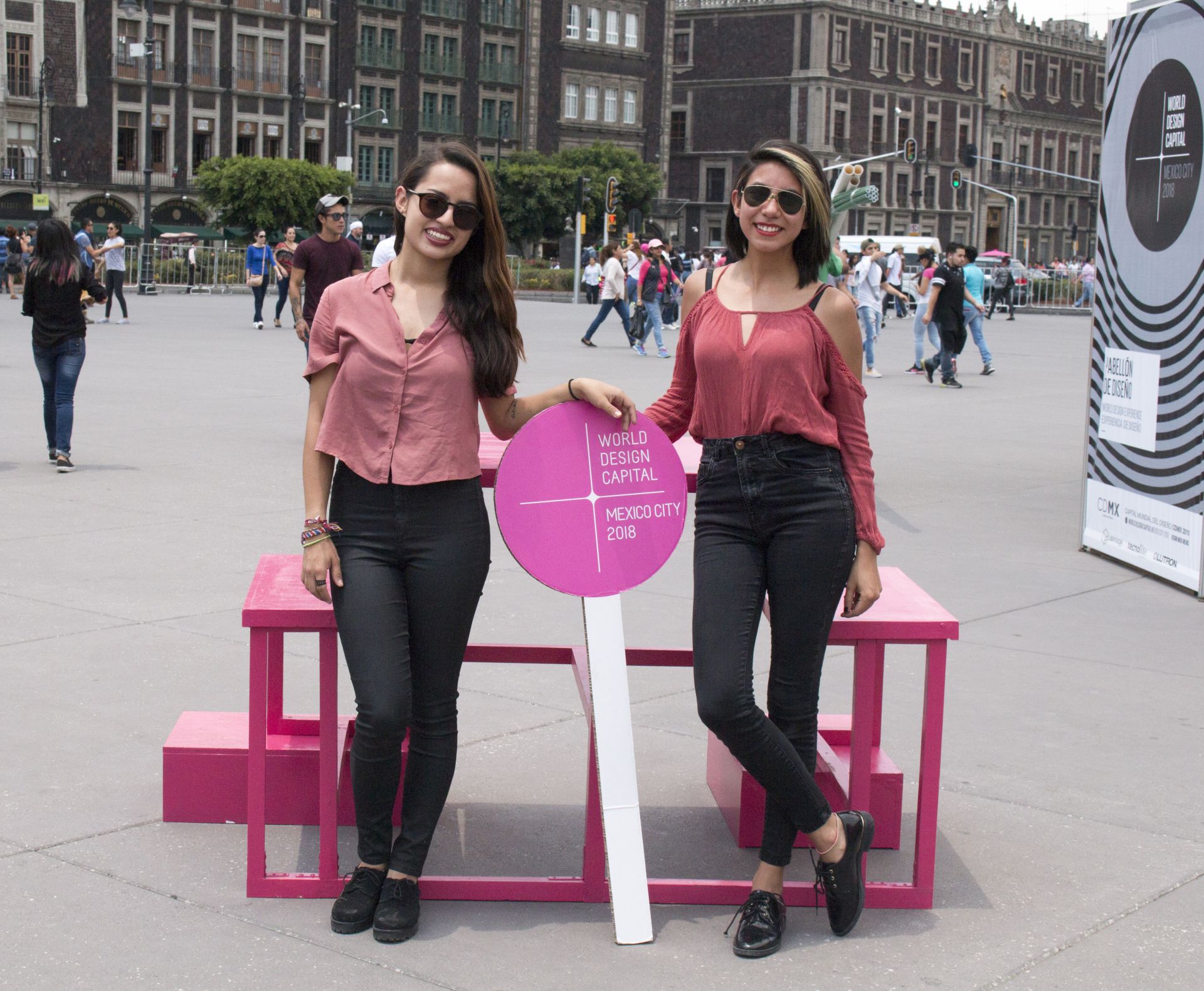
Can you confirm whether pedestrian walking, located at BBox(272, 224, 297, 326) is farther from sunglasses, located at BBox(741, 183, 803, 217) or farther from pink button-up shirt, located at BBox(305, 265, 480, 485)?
sunglasses, located at BBox(741, 183, 803, 217)

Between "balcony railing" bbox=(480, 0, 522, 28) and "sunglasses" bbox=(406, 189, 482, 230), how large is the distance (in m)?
76.3

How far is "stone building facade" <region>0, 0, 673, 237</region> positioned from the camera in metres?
64.1

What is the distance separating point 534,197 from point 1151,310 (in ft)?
214

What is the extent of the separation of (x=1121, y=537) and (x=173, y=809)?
563 centimetres

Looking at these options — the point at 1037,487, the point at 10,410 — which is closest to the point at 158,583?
the point at 1037,487

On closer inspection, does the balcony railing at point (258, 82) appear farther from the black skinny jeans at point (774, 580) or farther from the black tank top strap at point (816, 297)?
the black skinny jeans at point (774, 580)

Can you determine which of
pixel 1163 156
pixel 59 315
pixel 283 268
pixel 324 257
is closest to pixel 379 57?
pixel 283 268

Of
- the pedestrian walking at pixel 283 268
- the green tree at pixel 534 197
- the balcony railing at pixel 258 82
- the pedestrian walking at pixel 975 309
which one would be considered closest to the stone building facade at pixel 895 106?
the green tree at pixel 534 197

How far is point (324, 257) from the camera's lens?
1102 cm

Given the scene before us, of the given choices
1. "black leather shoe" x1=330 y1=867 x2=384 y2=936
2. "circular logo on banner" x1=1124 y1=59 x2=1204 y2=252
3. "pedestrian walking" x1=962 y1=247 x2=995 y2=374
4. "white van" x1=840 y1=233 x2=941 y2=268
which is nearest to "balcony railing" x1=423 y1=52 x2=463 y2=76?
"white van" x1=840 y1=233 x2=941 y2=268

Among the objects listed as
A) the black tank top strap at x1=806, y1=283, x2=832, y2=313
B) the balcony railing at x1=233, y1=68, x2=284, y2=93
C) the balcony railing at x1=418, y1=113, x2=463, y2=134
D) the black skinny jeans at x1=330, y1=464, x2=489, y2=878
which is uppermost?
the balcony railing at x1=233, y1=68, x2=284, y2=93

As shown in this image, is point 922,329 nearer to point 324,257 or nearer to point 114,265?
point 324,257

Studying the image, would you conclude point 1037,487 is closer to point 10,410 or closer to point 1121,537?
point 1121,537

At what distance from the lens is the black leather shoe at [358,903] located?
11.6 ft
